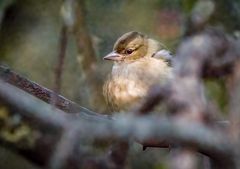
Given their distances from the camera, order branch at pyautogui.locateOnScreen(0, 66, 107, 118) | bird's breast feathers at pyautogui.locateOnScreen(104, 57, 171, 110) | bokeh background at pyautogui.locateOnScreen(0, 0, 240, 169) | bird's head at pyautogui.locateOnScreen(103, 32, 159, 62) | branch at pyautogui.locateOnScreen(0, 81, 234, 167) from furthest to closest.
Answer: bokeh background at pyautogui.locateOnScreen(0, 0, 240, 169) < bird's head at pyautogui.locateOnScreen(103, 32, 159, 62) < bird's breast feathers at pyautogui.locateOnScreen(104, 57, 171, 110) < branch at pyautogui.locateOnScreen(0, 66, 107, 118) < branch at pyautogui.locateOnScreen(0, 81, 234, 167)

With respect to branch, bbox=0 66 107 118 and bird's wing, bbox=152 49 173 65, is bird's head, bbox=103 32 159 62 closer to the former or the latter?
bird's wing, bbox=152 49 173 65

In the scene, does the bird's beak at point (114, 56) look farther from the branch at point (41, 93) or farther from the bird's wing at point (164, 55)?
→ the branch at point (41, 93)

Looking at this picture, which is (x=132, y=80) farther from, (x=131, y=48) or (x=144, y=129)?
(x=144, y=129)

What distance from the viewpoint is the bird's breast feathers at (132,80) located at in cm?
331

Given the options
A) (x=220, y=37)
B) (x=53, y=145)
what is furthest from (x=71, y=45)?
(x=220, y=37)

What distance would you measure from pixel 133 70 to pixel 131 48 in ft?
0.82

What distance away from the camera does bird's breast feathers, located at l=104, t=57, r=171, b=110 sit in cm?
331

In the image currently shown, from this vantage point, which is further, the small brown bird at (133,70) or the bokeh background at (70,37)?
the bokeh background at (70,37)

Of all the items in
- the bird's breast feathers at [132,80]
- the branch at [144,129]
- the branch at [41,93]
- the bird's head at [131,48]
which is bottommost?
the branch at [144,129]

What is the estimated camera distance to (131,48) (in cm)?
393

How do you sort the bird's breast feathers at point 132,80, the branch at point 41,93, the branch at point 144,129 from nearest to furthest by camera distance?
the branch at point 144,129 < the branch at point 41,93 < the bird's breast feathers at point 132,80

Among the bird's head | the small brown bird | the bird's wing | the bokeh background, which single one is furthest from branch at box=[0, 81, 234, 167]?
the bokeh background

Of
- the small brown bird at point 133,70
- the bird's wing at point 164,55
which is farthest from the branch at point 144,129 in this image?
the bird's wing at point 164,55

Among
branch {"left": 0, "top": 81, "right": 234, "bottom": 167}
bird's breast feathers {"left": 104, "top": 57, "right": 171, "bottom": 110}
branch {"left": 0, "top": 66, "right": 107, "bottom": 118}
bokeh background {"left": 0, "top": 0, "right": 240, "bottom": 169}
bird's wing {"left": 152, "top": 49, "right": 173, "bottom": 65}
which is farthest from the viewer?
bokeh background {"left": 0, "top": 0, "right": 240, "bottom": 169}
